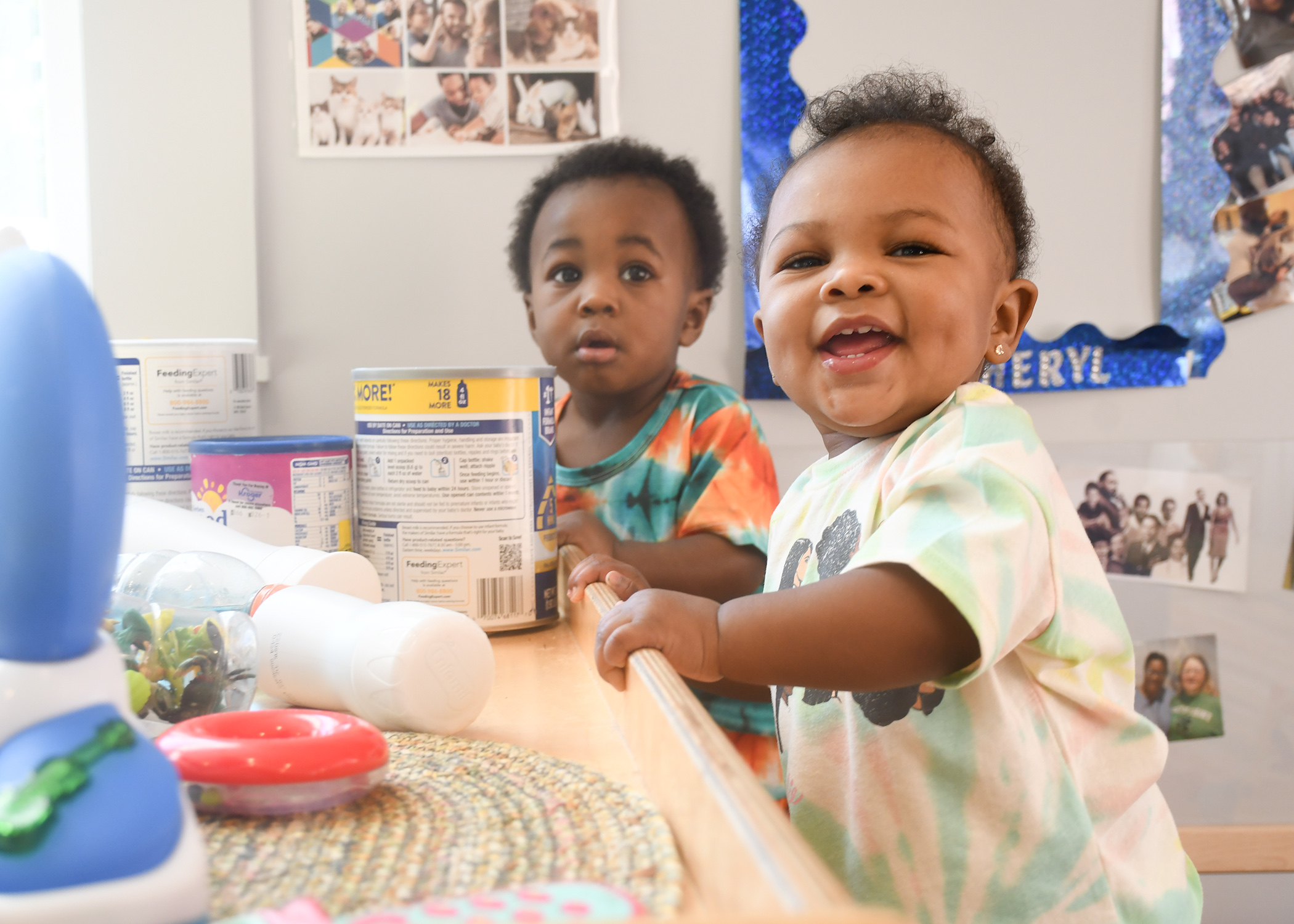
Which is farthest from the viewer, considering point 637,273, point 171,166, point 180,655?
point 171,166

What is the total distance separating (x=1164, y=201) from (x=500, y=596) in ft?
3.18

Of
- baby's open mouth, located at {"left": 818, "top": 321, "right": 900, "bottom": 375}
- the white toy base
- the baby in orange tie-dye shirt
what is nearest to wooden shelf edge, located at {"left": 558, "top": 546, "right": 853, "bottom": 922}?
the white toy base

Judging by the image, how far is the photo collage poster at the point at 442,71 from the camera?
105 cm

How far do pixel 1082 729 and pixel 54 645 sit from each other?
0.48 meters

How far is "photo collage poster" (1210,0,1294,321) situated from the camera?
1.11 meters

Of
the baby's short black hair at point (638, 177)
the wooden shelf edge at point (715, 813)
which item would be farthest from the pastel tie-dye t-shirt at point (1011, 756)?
the baby's short black hair at point (638, 177)

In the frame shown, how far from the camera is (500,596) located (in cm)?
59

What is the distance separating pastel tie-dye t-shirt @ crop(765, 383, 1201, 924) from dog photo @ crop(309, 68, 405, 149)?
0.79 metres

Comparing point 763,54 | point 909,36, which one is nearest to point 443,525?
point 763,54

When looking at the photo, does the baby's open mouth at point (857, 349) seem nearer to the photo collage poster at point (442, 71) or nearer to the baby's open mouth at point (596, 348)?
the baby's open mouth at point (596, 348)

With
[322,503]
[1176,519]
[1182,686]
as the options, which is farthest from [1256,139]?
[322,503]

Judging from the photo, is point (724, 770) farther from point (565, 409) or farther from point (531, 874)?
point (565, 409)

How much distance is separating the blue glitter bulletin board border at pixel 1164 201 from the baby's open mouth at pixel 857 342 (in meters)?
0.52

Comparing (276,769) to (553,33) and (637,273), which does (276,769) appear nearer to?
(637,273)
